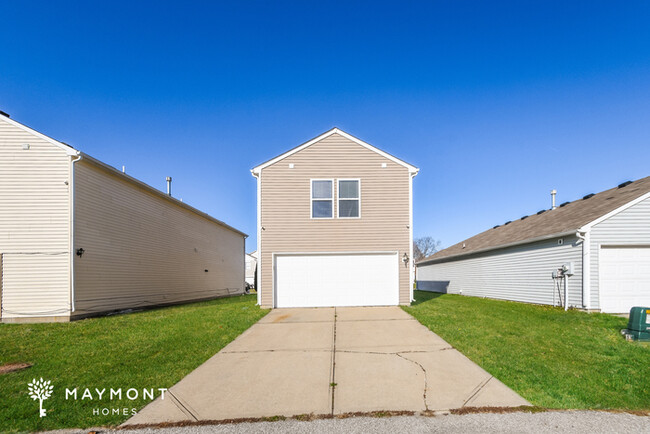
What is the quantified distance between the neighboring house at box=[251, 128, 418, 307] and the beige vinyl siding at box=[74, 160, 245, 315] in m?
5.23

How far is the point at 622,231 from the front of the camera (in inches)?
423

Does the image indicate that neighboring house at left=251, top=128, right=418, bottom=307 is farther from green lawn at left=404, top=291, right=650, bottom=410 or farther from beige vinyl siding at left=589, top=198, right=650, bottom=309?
beige vinyl siding at left=589, top=198, right=650, bottom=309

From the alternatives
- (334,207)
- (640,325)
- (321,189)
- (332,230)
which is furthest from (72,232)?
(640,325)

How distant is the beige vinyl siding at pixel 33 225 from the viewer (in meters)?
9.95

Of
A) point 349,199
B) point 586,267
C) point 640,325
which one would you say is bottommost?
point 640,325

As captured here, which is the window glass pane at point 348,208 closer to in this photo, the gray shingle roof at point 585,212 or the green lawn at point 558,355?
the green lawn at point 558,355

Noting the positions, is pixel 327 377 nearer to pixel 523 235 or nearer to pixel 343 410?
pixel 343 410

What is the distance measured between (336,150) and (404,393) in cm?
880

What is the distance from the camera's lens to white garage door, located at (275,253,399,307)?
11.6 m

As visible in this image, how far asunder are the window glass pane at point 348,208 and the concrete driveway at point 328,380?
4.83 meters

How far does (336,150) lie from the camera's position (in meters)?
11.9

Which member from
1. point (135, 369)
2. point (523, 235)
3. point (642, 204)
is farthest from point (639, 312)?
point (135, 369)

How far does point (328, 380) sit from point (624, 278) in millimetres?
11002

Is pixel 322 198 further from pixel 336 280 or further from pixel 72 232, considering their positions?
pixel 72 232
